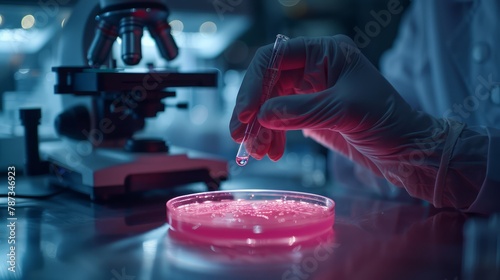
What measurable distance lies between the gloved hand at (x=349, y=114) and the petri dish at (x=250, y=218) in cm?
13

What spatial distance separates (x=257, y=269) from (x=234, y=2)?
5.56ft

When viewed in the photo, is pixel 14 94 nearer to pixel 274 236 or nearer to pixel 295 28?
pixel 274 236

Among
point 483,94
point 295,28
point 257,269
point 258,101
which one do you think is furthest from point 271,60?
point 295,28

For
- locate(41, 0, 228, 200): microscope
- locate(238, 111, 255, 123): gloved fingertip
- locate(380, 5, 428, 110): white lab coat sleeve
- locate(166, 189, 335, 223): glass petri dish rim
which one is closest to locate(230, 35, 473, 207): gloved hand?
locate(238, 111, 255, 123): gloved fingertip

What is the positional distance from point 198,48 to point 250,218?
7.88ft

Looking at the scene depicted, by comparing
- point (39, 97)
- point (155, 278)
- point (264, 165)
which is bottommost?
point (264, 165)

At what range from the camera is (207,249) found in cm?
95

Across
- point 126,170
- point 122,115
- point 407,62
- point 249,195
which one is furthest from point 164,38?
point 407,62

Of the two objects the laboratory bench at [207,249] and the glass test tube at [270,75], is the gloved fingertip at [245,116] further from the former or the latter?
the laboratory bench at [207,249]

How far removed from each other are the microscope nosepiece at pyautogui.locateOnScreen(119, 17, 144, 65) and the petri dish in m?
0.51

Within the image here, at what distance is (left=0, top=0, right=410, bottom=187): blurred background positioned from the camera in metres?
1.79

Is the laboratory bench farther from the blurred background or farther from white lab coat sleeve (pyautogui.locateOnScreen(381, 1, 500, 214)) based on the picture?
the blurred background

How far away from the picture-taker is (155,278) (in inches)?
31.5

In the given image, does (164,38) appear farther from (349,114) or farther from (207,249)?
(207,249)
